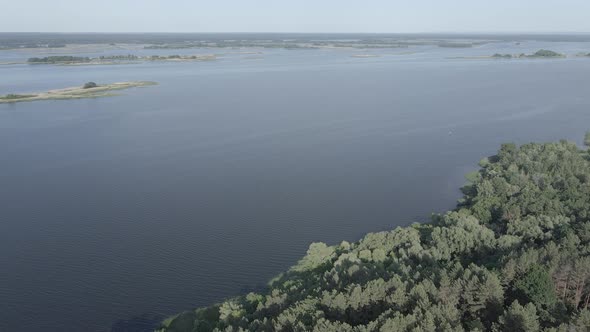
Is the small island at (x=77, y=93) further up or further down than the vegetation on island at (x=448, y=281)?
further up

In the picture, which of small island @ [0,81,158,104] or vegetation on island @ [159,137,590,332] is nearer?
vegetation on island @ [159,137,590,332]

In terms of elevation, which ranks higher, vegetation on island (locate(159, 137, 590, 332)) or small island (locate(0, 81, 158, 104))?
small island (locate(0, 81, 158, 104))

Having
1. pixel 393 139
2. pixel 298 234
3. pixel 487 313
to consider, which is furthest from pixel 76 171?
pixel 487 313

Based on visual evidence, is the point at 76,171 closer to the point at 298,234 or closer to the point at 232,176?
the point at 232,176

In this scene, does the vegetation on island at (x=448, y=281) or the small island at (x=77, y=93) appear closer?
the vegetation on island at (x=448, y=281)
